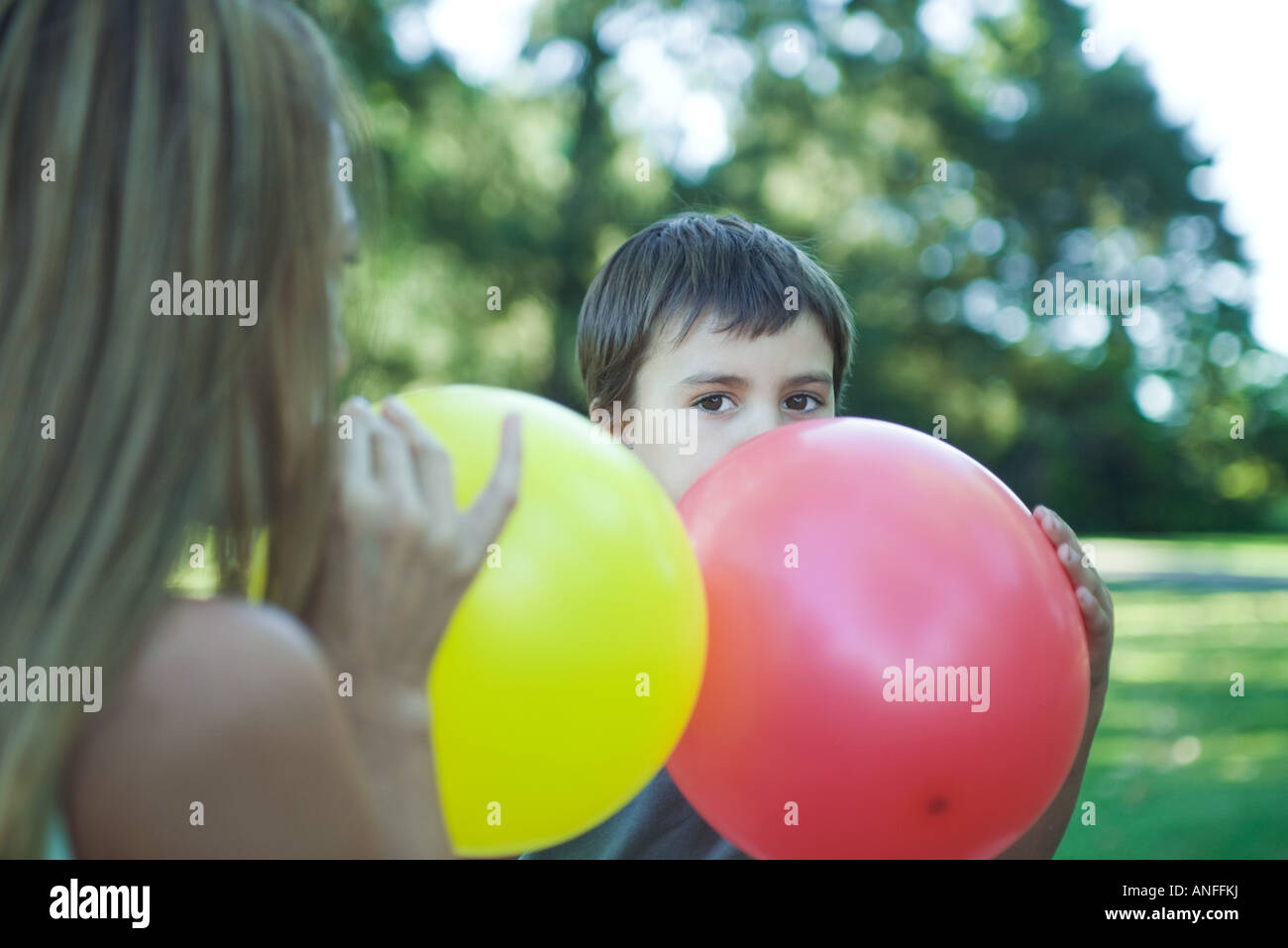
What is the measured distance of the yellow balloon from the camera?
1.73 m

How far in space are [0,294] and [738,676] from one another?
123 centimetres

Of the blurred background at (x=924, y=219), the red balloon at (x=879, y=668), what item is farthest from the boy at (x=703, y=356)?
the blurred background at (x=924, y=219)

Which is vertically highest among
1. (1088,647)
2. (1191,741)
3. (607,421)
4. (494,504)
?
(607,421)

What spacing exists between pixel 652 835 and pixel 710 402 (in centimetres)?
105

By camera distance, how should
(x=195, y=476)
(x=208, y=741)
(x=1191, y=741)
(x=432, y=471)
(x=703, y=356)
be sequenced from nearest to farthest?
(x=208, y=741) → (x=195, y=476) → (x=432, y=471) → (x=703, y=356) → (x=1191, y=741)

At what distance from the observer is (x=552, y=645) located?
175cm

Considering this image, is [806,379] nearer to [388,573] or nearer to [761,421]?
[761,421]

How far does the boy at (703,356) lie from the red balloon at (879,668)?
1.84 ft

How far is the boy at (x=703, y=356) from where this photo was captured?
8.80 ft

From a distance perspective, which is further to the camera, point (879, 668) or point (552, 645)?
point (879, 668)

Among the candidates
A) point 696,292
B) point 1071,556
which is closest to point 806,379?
point 696,292

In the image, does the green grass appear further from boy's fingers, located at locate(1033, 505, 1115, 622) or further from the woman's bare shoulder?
the woman's bare shoulder

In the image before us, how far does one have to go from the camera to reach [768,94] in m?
21.6
